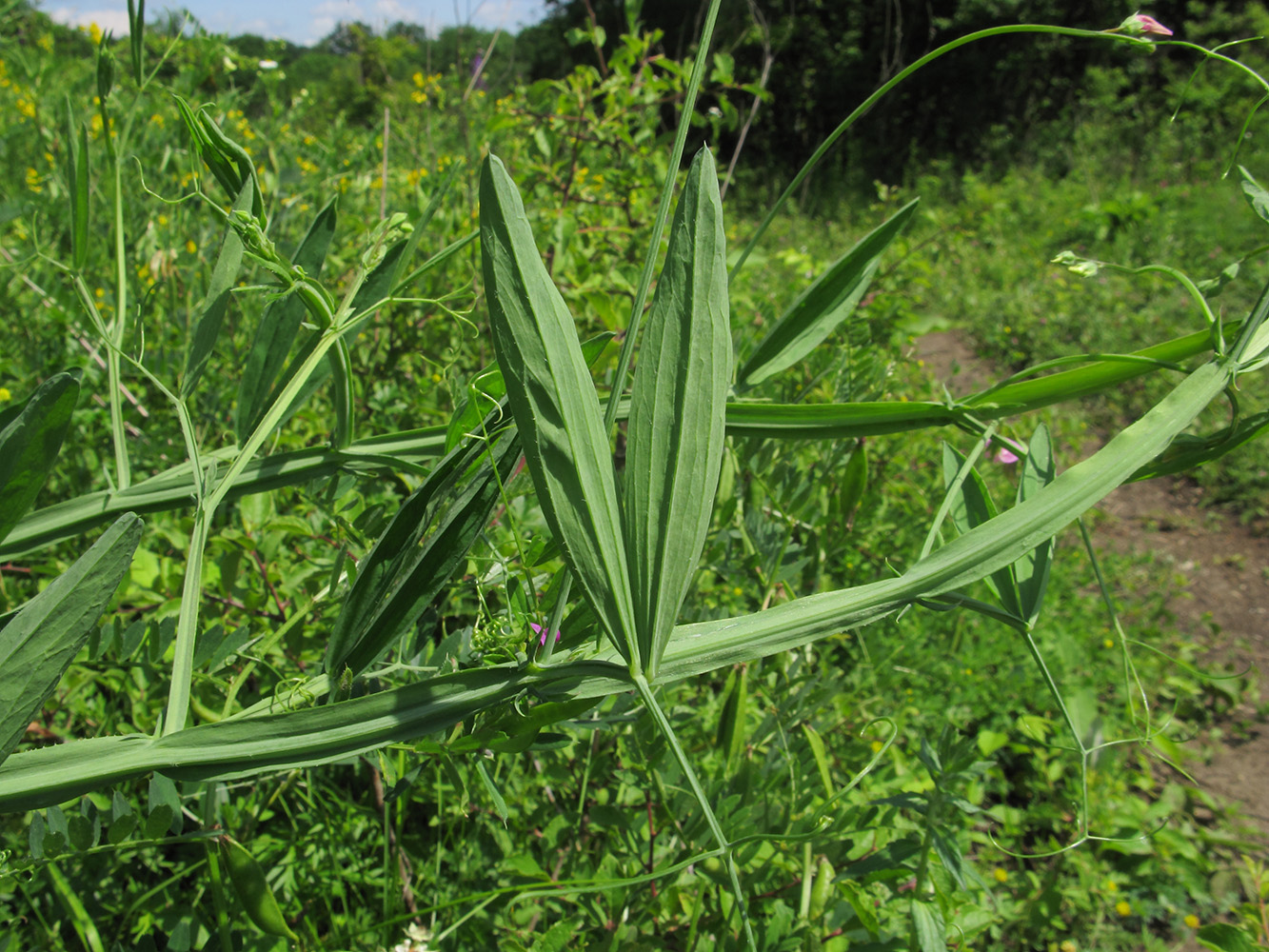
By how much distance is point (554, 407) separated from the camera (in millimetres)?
329

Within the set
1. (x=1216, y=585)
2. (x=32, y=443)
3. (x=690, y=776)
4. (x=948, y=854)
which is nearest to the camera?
(x=690, y=776)

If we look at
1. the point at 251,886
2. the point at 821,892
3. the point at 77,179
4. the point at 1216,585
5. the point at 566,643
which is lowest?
the point at 1216,585

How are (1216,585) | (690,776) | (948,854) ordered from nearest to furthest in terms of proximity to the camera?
(690,776) → (948,854) → (1216,585)

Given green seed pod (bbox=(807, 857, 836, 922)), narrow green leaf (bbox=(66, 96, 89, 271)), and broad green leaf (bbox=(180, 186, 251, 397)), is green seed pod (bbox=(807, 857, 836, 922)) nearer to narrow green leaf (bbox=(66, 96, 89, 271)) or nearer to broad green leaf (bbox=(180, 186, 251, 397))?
broad green leaf (bbox=(180, 186, 251, 397))

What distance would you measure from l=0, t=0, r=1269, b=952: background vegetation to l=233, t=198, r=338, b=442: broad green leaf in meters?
0.01

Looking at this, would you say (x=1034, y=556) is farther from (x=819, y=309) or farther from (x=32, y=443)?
(x=32, y=443)

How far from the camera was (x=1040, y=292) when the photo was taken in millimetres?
4812

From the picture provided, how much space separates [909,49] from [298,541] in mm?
11821

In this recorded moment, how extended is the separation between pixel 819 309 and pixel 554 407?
0.95 ft

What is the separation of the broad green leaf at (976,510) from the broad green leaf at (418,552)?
28cm

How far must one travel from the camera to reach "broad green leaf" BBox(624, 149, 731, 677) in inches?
13.9

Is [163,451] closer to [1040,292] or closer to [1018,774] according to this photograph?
[1018,774]

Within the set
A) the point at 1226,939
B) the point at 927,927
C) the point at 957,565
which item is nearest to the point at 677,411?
the point at 957,565

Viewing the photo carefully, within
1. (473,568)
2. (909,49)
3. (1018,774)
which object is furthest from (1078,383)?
(909,49)
